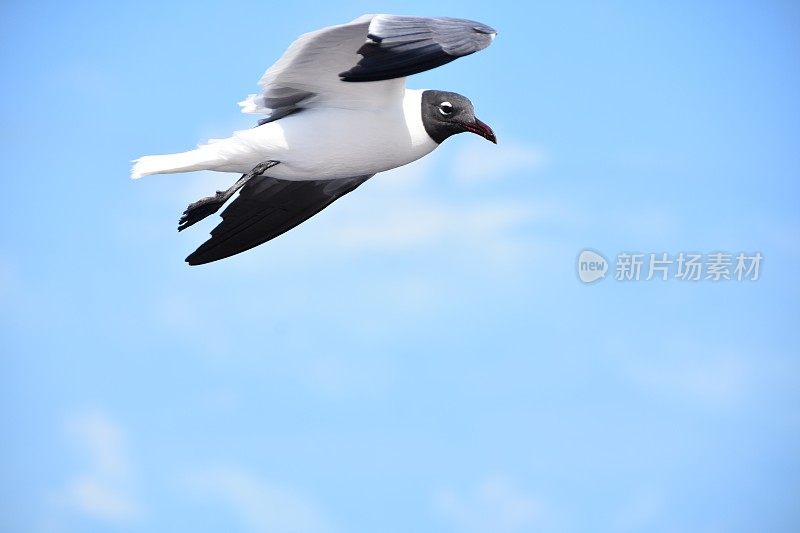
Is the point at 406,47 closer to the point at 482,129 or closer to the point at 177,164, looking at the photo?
the point at 482,129

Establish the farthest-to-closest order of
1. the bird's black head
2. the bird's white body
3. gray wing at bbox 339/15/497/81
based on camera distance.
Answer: the bird's black head
the bird's white body
gray wing at bbox 339/15/497/81

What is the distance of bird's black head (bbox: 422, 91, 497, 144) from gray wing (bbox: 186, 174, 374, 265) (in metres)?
1.38

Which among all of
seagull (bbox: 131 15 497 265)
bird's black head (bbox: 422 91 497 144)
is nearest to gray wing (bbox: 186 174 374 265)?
seagull (bbox: 131 15 497 265)

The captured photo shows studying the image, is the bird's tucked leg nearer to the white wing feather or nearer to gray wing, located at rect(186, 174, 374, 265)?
the white wing feather

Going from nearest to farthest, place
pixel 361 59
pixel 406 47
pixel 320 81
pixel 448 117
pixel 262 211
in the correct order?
pixel 406 47
pixel 361 59
pixel 320 81
pixel 448 117
pixel 262 211

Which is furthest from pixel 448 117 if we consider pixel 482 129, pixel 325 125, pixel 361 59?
pixel 361 59

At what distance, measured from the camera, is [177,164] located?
1129 cm

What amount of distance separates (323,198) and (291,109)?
1.36 metres

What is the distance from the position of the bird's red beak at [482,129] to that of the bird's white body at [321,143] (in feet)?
1.47

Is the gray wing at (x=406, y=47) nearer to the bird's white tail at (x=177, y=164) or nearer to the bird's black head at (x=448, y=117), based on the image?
the bird's black head at (x=448, y=117)

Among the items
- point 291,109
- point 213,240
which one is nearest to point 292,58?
point 291,109

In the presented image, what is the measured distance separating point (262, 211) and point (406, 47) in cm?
321

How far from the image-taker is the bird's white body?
11.2 m

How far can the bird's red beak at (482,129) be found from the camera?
11.6 m
